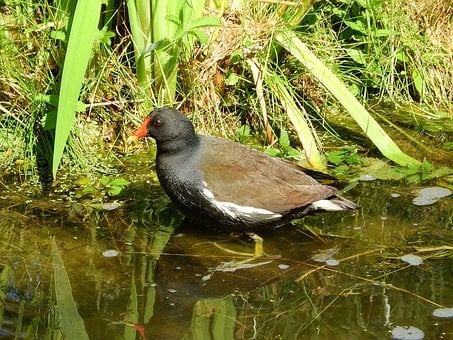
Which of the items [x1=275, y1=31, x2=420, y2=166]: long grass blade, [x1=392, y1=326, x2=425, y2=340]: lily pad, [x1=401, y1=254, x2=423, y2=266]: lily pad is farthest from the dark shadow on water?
[x1=275, y1=31, x2=420, y2=166]: long grass blade

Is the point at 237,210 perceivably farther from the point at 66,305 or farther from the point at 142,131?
the point at 66,305

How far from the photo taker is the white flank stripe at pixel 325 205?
4539mm

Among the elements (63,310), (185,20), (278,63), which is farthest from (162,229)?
(278,63)

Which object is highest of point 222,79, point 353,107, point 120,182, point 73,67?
point 73,67

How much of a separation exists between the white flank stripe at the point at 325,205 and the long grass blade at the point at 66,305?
1319 millimetres

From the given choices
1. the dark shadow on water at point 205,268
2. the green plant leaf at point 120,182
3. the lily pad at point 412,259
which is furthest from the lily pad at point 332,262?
the green plant leaf at point 120,182

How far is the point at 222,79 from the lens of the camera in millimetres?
5578

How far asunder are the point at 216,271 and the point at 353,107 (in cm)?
156

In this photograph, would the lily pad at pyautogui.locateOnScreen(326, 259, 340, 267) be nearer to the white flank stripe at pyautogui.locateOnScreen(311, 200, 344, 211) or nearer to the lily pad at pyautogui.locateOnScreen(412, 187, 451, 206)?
the white flank stripe at pyautogui.locateOnScreen(311, 200, 344, 211)

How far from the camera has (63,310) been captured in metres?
3.82

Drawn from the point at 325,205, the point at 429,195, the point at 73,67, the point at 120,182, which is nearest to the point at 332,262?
the point at 325,205

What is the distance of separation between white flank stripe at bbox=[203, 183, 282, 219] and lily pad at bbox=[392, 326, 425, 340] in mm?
1010

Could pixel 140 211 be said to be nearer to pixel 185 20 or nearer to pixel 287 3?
pixel 185 20

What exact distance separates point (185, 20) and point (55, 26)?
30.0 inches
